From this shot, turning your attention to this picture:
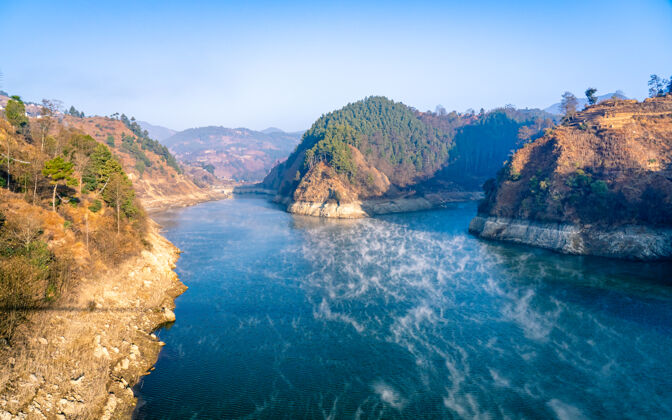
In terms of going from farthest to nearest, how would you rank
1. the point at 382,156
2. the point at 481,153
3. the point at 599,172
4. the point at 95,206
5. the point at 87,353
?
the point at 481,153 → the point at 382,156 → the point at 599,172 → the point at 95,206 → the point at 87,353

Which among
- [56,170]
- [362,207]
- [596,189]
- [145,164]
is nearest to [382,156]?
[362,207]

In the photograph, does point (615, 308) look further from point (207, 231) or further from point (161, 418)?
point (207, 231)

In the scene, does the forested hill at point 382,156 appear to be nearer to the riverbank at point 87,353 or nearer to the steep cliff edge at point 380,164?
the steep cliff edge at point 380,164

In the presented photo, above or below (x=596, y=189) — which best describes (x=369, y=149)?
above

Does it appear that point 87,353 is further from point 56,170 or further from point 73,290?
point 56,170

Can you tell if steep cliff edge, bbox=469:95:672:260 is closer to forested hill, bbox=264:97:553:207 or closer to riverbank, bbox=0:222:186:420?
forested hill, bbox=264:97:553:207

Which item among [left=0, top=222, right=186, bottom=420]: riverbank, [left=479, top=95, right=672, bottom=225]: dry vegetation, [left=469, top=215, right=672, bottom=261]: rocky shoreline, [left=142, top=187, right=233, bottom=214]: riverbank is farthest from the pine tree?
[left=142, top=187, right=233, bottom=214]: riverbank

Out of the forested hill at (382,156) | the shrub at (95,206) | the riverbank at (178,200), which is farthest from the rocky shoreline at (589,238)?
the riverbank at (178,200)

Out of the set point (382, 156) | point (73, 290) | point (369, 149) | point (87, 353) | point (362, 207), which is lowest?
point (87, 353)
